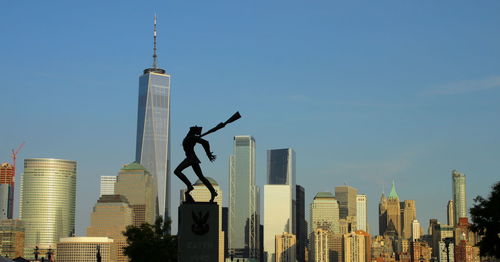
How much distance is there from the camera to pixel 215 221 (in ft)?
118

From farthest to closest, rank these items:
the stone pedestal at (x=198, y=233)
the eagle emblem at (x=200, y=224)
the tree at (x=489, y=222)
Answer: the tree at (x=489, y=222) < the eagle emblem at (x=200, y=224) < the stone pedestal at (x=198, y=233)

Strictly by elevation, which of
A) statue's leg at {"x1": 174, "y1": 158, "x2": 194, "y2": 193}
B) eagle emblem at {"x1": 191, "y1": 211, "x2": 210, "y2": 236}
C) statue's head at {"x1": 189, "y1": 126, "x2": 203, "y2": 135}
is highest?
statue's head at {"x1": 189, "y1": 126, "x2": 203, "y2": 135}

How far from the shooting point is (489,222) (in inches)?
1975

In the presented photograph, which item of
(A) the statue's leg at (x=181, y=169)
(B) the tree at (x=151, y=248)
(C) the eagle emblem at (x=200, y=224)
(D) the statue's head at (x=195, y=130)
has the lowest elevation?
(B) the tree at (x=151, y=248)

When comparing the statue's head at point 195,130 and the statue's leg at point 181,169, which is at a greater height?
the statue's head at point 195,130

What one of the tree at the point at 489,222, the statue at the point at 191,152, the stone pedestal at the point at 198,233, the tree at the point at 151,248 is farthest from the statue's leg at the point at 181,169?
the tree at the point at 151,248

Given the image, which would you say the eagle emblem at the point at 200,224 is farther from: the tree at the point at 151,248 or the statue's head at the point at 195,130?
the tree at the point at 151,248

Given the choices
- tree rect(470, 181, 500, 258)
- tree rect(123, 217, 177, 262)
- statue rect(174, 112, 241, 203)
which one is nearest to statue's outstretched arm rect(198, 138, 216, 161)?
statue rect(174, 112, 241, 203)

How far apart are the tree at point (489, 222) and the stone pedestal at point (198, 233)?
1980cm

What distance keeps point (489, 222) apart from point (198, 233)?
21.4 meters

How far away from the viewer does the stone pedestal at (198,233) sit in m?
35.6

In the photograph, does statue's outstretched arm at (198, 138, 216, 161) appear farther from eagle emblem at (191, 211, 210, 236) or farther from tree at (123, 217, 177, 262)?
tree at (123, 217, 177, 262)

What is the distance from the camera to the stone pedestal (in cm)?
3559

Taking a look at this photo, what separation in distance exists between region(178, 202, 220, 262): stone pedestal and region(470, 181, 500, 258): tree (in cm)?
1980
